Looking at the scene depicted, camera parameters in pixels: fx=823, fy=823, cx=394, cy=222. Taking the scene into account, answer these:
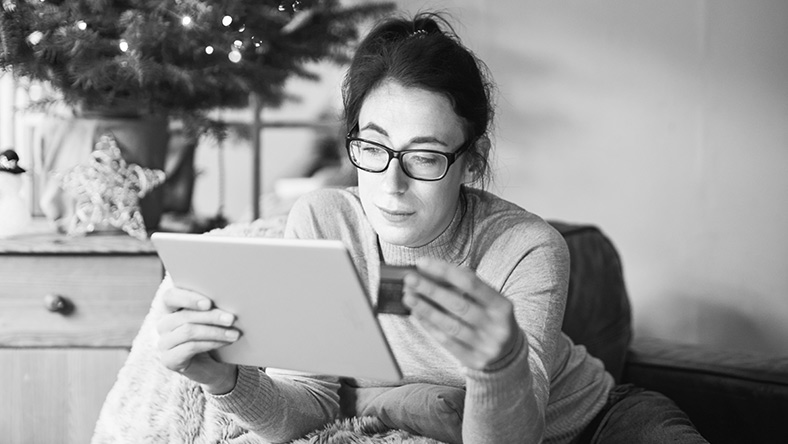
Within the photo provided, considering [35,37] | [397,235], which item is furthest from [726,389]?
[35,37]

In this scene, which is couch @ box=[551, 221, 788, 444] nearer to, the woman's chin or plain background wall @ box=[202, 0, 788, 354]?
plain background wall @ box=[202, 0, 788, 354]

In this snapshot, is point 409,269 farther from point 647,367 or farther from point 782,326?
point 782,326

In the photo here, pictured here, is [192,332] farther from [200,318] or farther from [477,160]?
[477,160]

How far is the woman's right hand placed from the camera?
875 millimetres

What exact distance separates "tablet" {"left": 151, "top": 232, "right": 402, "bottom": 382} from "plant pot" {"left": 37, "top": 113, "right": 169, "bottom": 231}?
681mm

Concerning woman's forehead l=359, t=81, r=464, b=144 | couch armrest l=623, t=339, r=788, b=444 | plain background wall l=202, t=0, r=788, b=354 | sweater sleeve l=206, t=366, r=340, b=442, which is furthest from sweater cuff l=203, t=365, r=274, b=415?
plain background wall l=202, t=0, r=788, b=354

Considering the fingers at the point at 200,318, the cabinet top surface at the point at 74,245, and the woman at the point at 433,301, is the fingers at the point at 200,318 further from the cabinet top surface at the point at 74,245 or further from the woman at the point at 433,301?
the cabinet top surface at the point at 74,245

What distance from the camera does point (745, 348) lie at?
213 cm

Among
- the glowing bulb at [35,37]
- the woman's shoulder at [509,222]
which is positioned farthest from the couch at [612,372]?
the glowing bulb at [35,37]

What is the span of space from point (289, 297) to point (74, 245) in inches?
29.1

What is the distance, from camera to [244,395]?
3.29 ft

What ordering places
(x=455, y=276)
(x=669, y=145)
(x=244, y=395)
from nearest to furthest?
(x=455, y=276) → (x=244, y=395) → (x=669, y=145)

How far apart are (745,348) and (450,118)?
56.2 inches

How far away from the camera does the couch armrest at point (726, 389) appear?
57.1 inches
